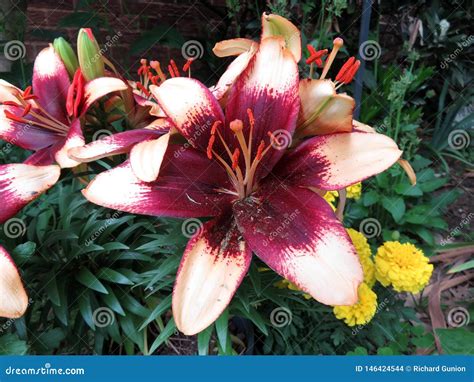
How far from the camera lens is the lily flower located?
16.0 inches

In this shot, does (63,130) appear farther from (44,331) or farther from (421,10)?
(421,10)

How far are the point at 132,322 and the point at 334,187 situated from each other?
0.35 m

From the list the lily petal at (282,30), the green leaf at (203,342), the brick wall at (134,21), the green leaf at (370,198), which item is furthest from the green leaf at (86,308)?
the brick wall at (134,21)

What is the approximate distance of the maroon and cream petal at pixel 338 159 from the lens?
42 cm

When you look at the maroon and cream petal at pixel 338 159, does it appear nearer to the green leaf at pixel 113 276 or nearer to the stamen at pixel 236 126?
the stamen at pixel 236 126

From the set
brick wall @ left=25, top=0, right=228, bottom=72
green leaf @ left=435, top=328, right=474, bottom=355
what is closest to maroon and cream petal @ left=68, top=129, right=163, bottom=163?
green leaf @ left=435, top=328, right=474, bottom=355

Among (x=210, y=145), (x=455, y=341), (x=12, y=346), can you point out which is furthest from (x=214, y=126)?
(x=455, y=341)

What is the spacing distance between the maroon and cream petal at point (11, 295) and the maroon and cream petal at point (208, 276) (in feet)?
0.43

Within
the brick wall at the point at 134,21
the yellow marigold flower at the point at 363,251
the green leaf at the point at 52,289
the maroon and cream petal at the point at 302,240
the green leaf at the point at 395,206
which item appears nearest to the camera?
the maroon and cream petal at the point at 302,240

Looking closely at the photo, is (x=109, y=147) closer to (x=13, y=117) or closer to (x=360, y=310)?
(x=13, y=117)

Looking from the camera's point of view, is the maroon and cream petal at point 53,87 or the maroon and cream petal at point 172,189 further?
the maroon and cream petal at point 53,87

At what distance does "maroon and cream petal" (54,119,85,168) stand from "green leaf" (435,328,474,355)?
0.52 meters

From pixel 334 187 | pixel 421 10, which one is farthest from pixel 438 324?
pixel 421 10

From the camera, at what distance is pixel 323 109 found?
0.45m
